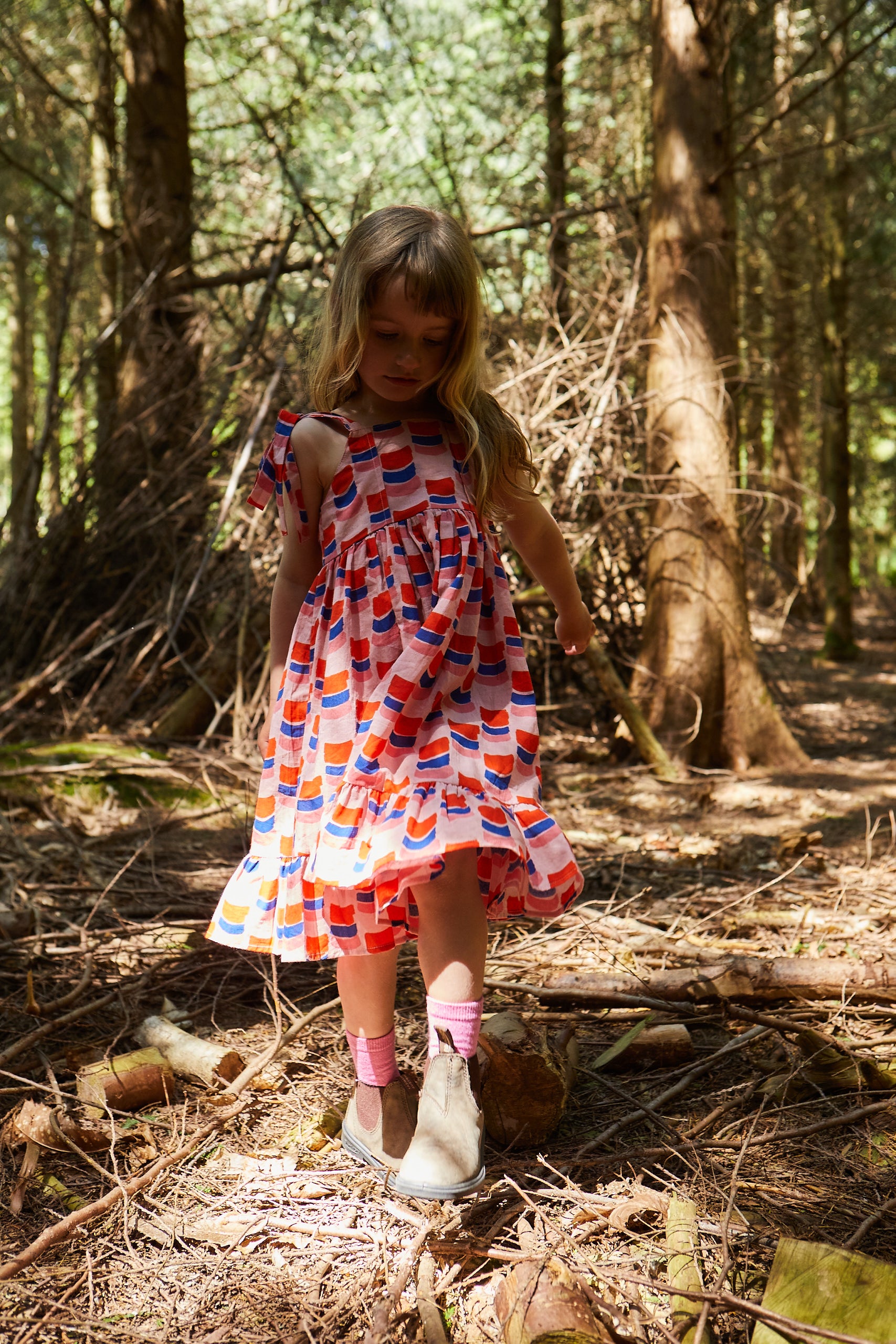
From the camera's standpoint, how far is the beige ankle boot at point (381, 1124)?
5.30 feet

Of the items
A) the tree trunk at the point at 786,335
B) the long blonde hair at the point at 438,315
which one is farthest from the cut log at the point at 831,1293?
the tree trunk at the point at 786,335

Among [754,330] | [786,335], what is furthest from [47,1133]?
[754,330]

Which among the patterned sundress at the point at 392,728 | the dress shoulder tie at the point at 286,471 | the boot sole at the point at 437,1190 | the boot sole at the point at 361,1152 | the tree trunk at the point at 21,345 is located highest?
the tree trunk at the point at 21,345

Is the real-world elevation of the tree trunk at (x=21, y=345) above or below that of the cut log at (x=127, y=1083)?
above

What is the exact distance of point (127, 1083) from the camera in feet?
5.84

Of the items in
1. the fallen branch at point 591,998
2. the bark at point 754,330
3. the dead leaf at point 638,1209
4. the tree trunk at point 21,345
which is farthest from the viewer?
the tree trunk at point 21,345

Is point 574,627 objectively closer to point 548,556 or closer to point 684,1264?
point 548,556

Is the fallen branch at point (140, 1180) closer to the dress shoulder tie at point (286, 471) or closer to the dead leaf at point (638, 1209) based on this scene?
the dead leaf at point (638, 1209)

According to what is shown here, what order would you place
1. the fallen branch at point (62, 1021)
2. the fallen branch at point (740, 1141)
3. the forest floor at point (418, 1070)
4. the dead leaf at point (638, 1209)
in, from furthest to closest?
the fallen branch at point (62, 1021) → the fallen branch at point (740, 1141) → the dead leaf at point (638, 1209) → the forest floor at point (418, 1070)

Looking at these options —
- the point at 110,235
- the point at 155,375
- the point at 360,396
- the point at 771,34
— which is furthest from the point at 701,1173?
the point at 771,34

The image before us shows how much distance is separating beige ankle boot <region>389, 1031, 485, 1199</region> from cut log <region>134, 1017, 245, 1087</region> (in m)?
0.51

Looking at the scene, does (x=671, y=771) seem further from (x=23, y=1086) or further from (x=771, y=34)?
(x=771, y=34)

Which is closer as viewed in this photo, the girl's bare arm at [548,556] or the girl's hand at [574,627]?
the girl's bare arm at [548,556]

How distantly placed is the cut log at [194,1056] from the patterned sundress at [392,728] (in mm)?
372
